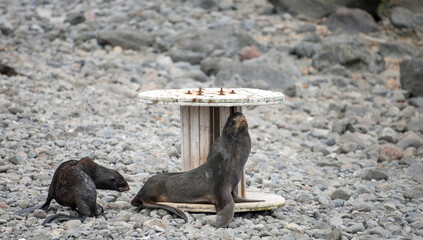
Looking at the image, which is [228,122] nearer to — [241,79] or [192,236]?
[192,236]

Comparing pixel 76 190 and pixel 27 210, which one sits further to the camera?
pixel 27 210

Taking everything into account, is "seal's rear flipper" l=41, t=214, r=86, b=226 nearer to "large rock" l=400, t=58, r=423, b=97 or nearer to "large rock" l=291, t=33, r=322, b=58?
"large rock" l=400, t=58, r=423, b=97

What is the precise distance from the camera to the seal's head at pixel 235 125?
648 centimetres

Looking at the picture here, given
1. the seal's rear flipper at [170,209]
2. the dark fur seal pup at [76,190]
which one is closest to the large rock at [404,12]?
the seal's rear flipper at [170,209]

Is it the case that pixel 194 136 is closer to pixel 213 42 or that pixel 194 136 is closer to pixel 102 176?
pixel 102 176

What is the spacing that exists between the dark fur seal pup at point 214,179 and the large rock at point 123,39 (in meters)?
9.91

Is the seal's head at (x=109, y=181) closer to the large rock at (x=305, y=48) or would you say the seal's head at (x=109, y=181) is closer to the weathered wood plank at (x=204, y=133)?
the weathered wood plank at (x=204, y=133)

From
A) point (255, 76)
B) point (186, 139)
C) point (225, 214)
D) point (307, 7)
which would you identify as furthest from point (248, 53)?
point (225, 214)

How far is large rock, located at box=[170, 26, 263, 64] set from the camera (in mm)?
15906

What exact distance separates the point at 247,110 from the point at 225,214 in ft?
22.8

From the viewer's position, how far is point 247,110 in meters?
13.0

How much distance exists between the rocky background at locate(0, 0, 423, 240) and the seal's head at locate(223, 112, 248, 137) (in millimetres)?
895

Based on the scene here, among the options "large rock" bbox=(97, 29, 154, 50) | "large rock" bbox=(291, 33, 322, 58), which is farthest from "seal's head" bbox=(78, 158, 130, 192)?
"large rock" bbox=(291, 33, 322, 58)

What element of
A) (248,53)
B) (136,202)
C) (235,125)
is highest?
(235,125)
